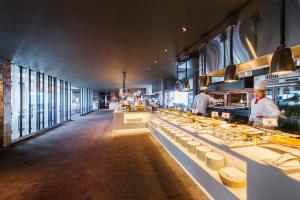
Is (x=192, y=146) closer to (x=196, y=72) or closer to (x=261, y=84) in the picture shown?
(x=261, y=84)

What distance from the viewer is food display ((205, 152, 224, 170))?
2.35 metres

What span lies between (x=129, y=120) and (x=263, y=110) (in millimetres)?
5456

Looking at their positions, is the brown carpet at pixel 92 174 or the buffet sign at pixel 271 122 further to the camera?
the brown carpet at pixel 92 174

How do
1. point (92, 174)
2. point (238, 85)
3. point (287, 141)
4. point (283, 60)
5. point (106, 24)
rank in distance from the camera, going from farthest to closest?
point (238, 85) < point (92, 174) < point (106, 24) < point (287, 141) < point (283, 60)

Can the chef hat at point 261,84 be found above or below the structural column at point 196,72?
below

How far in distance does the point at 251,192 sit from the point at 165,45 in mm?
3183

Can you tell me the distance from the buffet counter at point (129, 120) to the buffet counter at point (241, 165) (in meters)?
4.27

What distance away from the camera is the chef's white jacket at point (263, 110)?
9.64ft

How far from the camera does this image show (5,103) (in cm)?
532

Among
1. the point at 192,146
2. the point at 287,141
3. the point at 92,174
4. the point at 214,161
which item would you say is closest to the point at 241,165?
the point at 214,161

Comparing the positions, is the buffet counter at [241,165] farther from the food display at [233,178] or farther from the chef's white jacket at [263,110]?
the chef's white jacket at [263,110]

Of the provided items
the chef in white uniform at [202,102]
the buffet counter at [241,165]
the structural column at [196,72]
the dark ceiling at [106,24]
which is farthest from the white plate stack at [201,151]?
the structural column at [196,72]

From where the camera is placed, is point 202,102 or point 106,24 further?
point 202,102

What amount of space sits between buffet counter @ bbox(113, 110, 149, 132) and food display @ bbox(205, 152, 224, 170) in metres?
5.22
